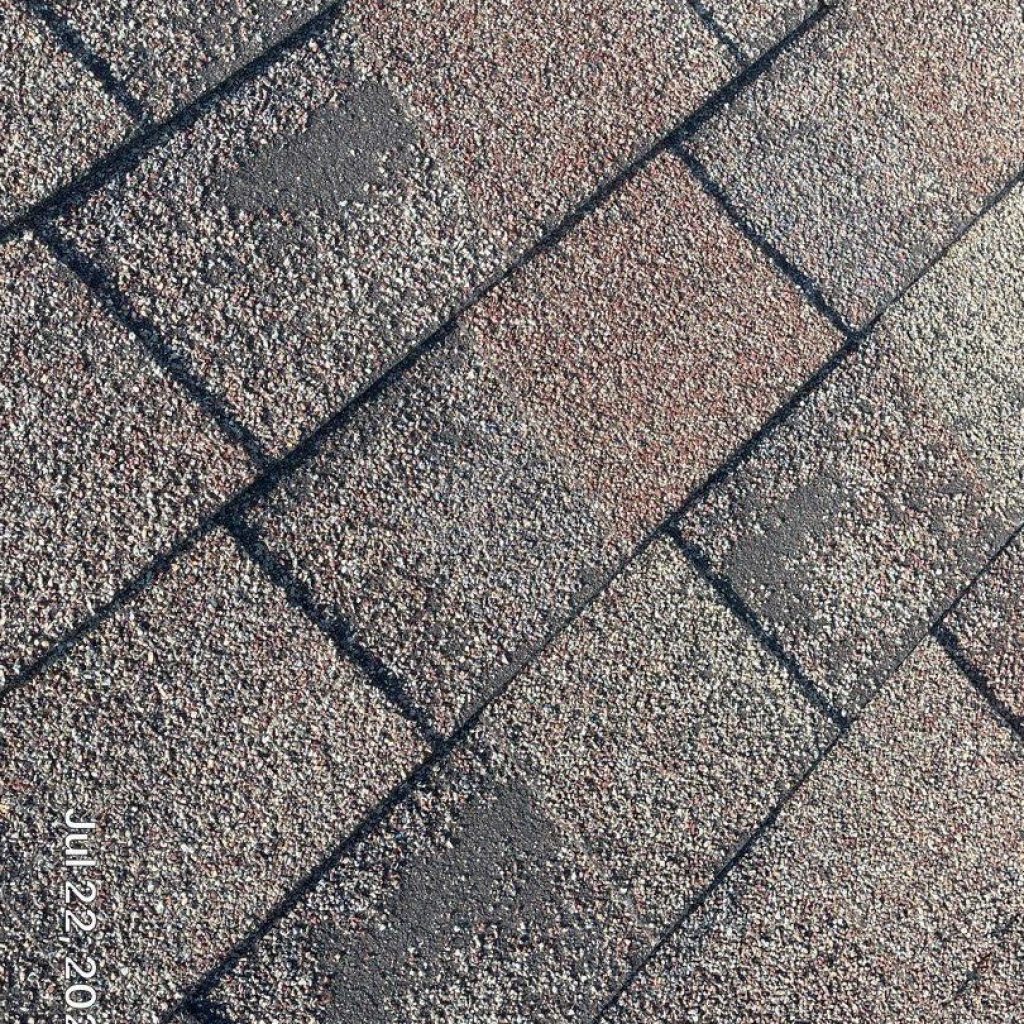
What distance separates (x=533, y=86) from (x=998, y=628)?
4.78 feet

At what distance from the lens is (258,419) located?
6.58ft

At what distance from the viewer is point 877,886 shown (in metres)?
2.17

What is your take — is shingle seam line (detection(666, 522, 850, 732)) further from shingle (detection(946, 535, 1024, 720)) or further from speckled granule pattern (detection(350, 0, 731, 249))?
speckled granule pattern (detection(350, 0, 731, 249))

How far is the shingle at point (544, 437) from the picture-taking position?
2.03 meters

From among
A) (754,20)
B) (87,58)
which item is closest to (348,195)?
(87,58)

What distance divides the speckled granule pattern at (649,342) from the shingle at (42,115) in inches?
29.9

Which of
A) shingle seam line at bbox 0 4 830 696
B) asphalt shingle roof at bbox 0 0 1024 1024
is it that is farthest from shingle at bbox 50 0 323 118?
shingle seam line at bbox 0 4 830 696

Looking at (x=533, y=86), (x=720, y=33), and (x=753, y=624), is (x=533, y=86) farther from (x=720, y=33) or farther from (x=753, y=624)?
(x=753, y=624)

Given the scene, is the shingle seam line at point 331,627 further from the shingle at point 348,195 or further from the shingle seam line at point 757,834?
the shingle seam line at point 757,834

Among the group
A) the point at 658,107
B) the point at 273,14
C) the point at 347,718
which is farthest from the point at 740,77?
the point at 347,718

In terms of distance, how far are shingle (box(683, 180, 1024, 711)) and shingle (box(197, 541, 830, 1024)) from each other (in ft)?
0.38

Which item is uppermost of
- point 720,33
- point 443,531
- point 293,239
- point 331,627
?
point 720,33

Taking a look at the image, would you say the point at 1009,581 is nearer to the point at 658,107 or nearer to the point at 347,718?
the point at 658,107

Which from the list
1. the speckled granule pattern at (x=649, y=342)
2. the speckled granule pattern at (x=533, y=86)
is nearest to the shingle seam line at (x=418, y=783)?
the speckled granule pattern at (x=649, y=342)
